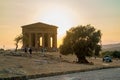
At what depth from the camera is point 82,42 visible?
9244 centimetres

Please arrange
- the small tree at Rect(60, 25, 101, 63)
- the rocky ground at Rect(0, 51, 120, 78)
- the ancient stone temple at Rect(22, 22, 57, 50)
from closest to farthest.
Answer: the rocky ground at Rect(0, 51, 120, 78) < the small tree at Rect(60, 25, 101, 63) < the ancient stone temple at Rect(22, 22, 57, 50)

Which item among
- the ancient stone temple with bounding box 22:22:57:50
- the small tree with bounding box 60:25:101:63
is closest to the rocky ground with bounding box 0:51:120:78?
the small tree with bounding box 60:25:101:63

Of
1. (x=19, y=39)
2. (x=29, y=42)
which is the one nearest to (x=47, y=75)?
(x=19, y=39)

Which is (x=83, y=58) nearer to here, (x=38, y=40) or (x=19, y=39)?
(x=19, y=39)

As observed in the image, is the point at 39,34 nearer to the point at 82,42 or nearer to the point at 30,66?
the point at 82,42

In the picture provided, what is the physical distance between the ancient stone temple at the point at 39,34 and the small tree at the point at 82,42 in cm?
4348

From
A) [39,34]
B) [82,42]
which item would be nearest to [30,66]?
[82,42]

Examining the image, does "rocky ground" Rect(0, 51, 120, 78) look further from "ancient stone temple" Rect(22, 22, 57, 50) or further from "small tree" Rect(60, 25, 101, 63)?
"ancient stone temple" Rect(22, 22, 57, 50)

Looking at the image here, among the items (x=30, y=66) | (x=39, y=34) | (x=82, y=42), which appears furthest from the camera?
(x=39, y=34)

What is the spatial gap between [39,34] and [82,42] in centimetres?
5455

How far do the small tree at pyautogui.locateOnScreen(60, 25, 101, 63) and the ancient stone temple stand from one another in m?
43.5

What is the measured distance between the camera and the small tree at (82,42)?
91.8 meters

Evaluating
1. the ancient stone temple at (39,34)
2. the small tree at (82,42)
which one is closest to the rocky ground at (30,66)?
A: the small tree at (82,42)

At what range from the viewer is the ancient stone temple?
139625mm
